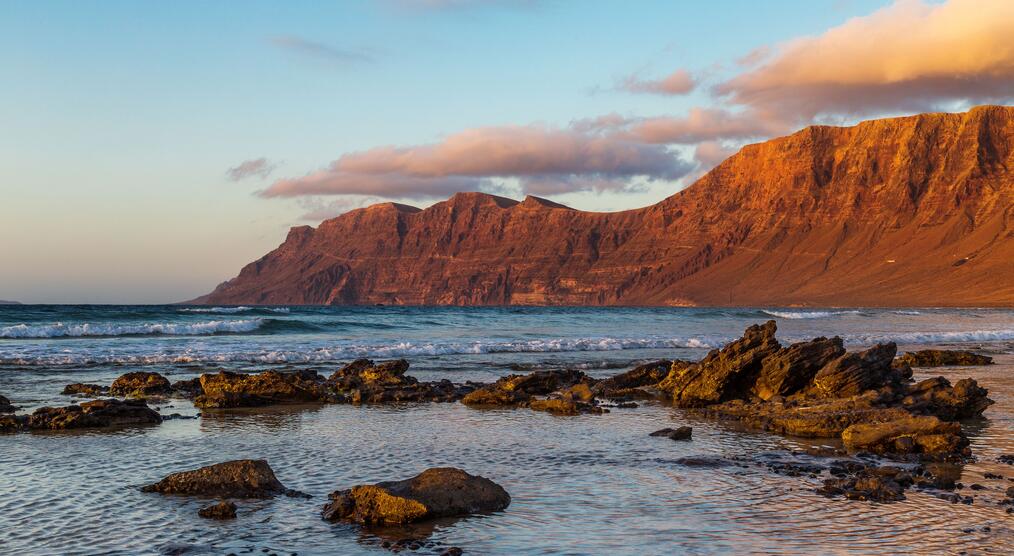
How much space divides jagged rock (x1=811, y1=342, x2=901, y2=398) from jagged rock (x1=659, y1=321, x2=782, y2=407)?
1.72m

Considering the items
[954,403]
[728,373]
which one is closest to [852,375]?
[954,403]

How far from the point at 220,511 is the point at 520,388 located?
13848 mm

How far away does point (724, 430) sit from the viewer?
1591 cm

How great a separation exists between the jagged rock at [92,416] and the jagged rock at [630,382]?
11.3 metres

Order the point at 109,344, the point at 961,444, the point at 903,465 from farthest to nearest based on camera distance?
the point at 109,344 < the point at 961,444 < the point at 903,465

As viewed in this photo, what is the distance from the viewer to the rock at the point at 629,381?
72.5 ft

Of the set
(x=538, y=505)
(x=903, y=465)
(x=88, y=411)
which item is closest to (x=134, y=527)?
(x=538, y=505)

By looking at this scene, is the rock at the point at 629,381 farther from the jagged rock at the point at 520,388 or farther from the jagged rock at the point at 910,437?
the jagged rock at the point at 910,437

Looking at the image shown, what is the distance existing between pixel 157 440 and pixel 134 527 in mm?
5970

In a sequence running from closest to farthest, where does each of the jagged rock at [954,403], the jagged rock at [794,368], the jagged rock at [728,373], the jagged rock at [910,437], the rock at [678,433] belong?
the jagged rock at [910,437] < the rock at [678,433] < the jagged rock at [954,403] < the jagged rock at [794,368] < the jagged rock at [728,373]

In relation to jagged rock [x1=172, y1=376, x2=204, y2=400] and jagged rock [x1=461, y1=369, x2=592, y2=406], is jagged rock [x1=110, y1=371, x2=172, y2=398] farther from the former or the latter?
jagged rock [x1=461, y1=369, x2=592, y2=406]

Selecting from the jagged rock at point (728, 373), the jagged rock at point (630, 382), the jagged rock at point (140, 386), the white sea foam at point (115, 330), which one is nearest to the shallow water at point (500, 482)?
the jagged rock at point (728, 373)

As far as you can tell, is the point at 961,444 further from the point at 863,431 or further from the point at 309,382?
the point at 309,382

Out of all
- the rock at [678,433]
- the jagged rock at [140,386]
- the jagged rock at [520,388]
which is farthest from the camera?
the jagged rock at [140,386]
